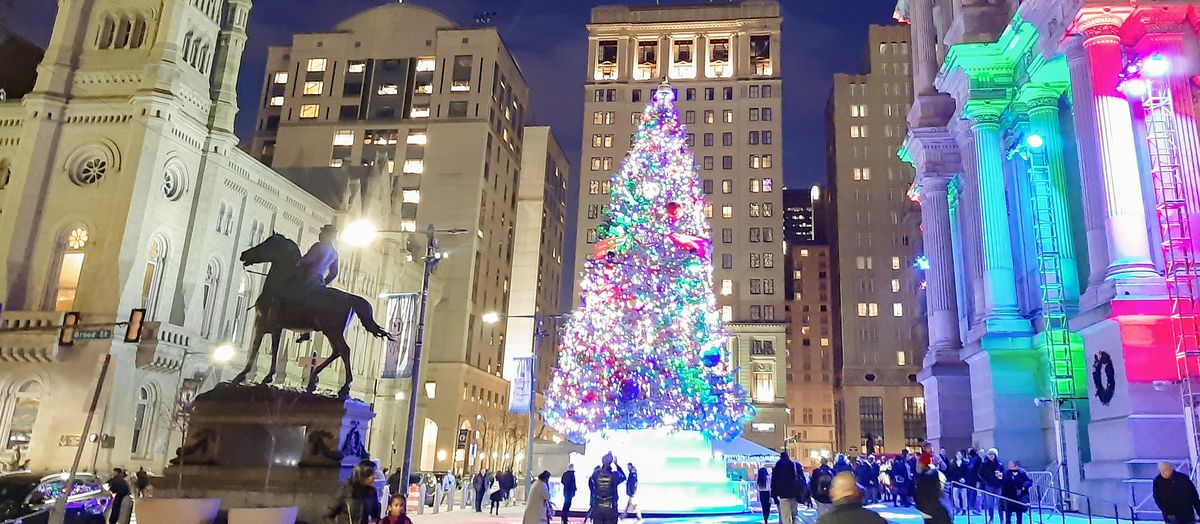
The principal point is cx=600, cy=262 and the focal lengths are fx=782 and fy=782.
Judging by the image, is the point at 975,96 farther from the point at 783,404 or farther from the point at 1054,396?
the point at 783,404

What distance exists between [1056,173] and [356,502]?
27.7 metres

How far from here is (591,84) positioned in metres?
112

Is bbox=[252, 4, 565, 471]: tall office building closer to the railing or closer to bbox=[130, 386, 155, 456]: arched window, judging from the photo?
bbox=[130, 386, 155, 456]: arched window

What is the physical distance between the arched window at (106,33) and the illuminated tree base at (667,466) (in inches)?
1407

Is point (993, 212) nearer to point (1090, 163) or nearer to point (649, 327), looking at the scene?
point (1090, 163)

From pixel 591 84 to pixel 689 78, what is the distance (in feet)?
45.7

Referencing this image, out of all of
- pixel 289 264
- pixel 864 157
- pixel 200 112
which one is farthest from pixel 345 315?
pixel 864 157

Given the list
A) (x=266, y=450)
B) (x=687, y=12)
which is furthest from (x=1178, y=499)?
(x=687, y=12)

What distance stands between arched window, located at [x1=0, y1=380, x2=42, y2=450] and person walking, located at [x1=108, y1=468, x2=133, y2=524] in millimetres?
22762

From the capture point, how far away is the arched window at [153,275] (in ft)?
131

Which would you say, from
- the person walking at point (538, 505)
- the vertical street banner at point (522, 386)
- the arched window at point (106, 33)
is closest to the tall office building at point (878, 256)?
the vertical street banner at point (522, 386)

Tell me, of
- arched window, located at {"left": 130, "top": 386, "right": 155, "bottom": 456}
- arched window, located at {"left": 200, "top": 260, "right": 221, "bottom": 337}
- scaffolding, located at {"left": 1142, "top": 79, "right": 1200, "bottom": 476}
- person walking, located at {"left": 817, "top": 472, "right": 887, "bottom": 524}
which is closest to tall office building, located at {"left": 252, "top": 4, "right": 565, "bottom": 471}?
arched window, located at {"left": 200, "top": 260, "right": 221, "bottom": 337}

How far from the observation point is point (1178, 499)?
1241 centimetres

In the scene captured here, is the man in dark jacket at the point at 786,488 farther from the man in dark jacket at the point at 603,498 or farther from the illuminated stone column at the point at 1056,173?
the illuminated stone column at the point at 1056,173
